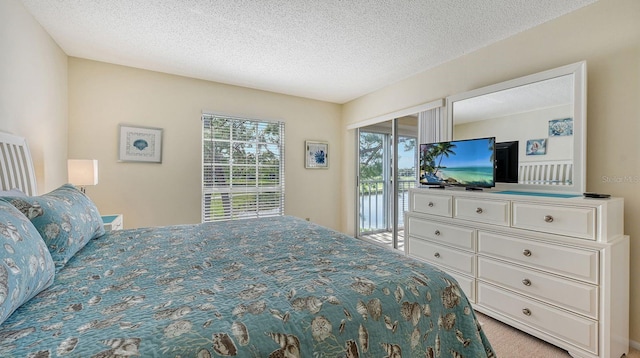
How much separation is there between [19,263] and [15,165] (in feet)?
5.36

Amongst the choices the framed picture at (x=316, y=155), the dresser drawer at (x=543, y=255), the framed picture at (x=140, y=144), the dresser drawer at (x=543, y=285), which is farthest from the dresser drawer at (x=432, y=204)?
the framed picture at (x=140, y=144)

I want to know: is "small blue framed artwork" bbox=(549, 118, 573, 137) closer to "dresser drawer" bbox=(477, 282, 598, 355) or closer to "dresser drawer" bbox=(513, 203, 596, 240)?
→ "dresser drawer" bbox=(513, 203, 596, 240)

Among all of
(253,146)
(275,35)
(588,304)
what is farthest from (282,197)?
(588,304)

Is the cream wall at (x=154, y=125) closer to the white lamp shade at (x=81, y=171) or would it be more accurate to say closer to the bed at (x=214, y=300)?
the white lamp shade at (x=81, y=171)

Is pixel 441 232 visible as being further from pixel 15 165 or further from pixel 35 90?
pixel 35 90

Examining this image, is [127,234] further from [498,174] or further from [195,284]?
[498,174]

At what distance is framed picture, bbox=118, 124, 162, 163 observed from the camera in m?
3.21

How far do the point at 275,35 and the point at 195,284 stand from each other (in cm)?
228

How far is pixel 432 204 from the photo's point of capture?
2625 millimetres

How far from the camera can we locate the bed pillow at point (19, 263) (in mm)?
749

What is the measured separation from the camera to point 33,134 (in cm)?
228

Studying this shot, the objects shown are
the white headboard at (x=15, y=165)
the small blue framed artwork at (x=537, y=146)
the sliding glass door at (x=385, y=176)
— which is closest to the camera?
the white headboard at (x=15, y=165)

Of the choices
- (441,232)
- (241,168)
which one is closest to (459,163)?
(441,232)

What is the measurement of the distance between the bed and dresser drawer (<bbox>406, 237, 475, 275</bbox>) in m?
1.23
